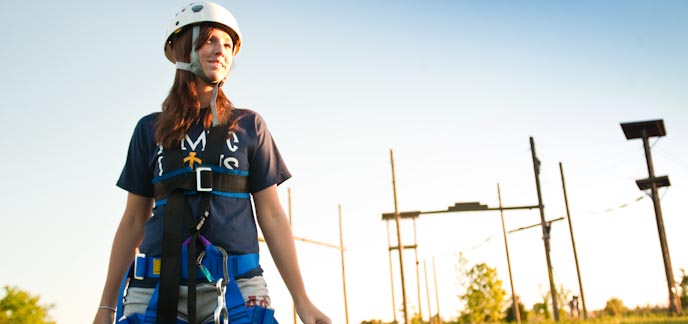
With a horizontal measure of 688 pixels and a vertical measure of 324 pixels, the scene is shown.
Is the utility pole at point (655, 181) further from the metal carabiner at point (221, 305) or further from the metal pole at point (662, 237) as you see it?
the metal carabiner at point (221, 305)

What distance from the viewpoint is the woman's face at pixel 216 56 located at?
2.90m

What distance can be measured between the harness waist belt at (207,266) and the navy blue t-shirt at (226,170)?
0.04 meters

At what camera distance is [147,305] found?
2525mm

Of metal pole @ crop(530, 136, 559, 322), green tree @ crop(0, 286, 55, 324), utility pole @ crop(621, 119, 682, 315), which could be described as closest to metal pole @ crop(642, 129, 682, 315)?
utility pole @ crop(621, 119, 682, 315)

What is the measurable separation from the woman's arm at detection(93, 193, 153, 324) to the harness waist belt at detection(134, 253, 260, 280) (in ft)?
0.90

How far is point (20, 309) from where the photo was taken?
4803cm

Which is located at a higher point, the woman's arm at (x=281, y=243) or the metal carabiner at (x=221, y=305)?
the woman's arm at (x=281, y=243)

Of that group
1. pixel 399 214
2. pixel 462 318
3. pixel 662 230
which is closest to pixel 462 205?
pixel 399 214

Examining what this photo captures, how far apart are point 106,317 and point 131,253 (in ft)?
0.93

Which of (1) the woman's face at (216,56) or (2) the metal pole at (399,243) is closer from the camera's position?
(1) the woman's face at (216,56)

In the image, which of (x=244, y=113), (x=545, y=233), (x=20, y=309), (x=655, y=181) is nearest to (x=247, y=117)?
(x=244, y=113)

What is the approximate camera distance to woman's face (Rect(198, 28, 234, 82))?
2.90m

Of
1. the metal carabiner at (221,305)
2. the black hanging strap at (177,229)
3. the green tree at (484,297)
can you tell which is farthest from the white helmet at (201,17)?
the green tree at (484,297)

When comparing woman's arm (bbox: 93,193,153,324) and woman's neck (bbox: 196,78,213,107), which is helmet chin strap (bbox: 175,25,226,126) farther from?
woman's arm (bbox: 93,193,153,324)
